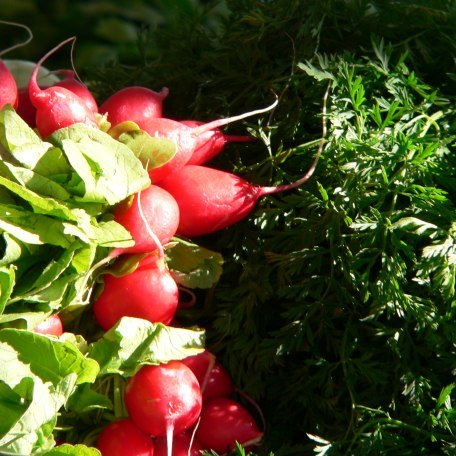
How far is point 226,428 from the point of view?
2.88 ft

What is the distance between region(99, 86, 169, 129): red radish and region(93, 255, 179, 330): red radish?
7.2 inches

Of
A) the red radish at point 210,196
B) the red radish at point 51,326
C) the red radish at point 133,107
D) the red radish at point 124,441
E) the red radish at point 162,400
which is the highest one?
the red radish at point 133,107

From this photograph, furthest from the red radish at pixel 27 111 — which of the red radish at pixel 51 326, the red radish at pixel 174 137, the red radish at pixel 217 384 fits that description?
the red radish at pixel 217 384

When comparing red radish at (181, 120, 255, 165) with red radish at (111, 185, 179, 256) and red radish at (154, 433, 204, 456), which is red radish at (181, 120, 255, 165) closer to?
red radish at (111, 185, 179, 256)

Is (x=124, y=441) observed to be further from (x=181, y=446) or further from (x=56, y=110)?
(x=56, y=110)

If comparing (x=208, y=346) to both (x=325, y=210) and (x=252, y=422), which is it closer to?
(x=252, y=422)

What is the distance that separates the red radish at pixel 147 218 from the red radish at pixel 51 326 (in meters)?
0.09

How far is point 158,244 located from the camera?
32.9 inches

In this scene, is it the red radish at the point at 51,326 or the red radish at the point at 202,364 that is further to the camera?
the red radish at the point at 202,364

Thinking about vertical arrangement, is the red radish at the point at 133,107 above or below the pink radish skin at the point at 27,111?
above

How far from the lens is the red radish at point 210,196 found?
2.95ft

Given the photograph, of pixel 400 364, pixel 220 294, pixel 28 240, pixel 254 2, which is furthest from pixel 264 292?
pixel 254 2

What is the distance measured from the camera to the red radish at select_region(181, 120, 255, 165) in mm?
945

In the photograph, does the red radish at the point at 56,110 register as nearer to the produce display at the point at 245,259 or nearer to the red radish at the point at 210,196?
the produce display at the point at 245,259
